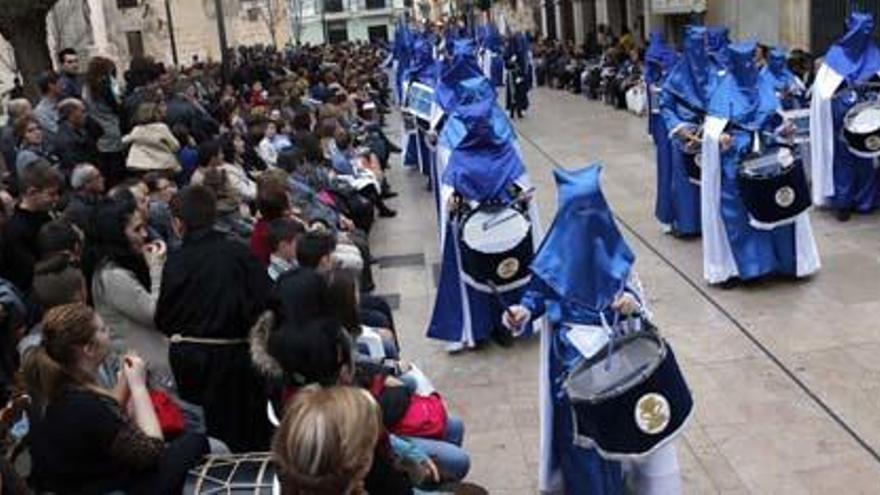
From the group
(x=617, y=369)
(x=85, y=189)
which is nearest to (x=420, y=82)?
(x=85, y=189)

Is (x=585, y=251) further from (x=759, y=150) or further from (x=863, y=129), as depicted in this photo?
(x=863, y=129)

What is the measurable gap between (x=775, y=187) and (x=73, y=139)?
557cm

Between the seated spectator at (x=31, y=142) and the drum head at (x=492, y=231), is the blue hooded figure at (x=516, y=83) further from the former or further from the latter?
the drum head at (x=492, y=231)

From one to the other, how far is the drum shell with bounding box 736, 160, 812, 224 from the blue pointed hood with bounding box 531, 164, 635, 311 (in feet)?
11.5

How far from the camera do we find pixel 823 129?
33.2 feet

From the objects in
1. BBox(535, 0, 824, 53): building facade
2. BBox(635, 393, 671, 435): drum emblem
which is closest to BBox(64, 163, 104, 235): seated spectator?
BBox(635, 393, 671, 435): drum emblem

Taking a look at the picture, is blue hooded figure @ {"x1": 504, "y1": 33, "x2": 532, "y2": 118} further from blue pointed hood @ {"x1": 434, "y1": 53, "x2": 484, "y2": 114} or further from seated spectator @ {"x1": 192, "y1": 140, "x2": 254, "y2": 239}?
seated spectator @ {"x1": 192, "y1": 140, "x2": 254, "y2": 239}

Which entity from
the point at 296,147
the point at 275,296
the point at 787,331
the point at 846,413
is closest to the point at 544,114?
the point at 296,147

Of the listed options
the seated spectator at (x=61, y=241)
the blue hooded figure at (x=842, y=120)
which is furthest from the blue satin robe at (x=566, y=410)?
the blue hooded figure at (x=842, y=120)

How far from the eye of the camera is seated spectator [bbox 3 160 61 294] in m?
5.95

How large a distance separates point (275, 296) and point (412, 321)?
4550 millimetres

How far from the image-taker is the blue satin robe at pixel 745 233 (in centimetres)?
827

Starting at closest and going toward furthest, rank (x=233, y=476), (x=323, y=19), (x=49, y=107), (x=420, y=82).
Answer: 1. (x=233, y=476)
2. (x=49, y=107)
3. (x=420, y=82)
4. (x=323, y=19)

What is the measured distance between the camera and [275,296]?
416 cm
